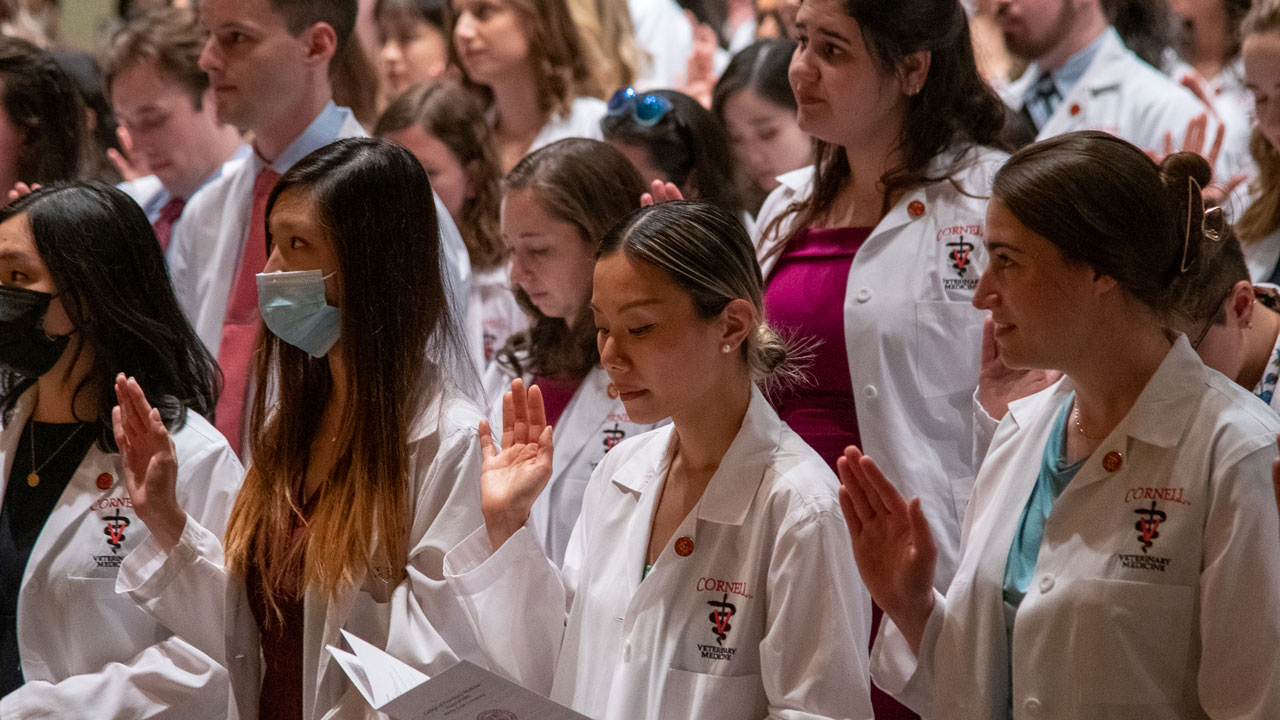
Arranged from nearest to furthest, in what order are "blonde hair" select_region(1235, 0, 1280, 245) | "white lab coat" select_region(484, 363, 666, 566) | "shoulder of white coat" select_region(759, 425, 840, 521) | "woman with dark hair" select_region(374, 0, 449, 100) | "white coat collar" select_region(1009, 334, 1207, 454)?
"white coat collar" select_region(1009, 334, 1207, 454) < "shoulder of white coat" select_region(759, 425, 840, 521) < "white lab coat" select_region(484, 363, 666, 566) < "blonde hair" select_region(1235, 0, 1280, 245) < "woman with dark hair" select_region(374, 0, 449, 100)

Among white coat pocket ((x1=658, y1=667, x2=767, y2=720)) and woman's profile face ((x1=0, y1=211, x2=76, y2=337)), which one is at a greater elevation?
woman's profile face ((x1=0, y1=211, x2=76, y2=337))

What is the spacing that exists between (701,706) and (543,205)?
1662 mm

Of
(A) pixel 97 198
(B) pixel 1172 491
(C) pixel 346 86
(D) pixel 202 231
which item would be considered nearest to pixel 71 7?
(C) pixel 346 86

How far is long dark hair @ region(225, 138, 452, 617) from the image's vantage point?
2791mm

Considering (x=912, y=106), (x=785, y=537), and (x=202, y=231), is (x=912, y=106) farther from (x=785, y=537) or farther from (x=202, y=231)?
(x=202, y=231)

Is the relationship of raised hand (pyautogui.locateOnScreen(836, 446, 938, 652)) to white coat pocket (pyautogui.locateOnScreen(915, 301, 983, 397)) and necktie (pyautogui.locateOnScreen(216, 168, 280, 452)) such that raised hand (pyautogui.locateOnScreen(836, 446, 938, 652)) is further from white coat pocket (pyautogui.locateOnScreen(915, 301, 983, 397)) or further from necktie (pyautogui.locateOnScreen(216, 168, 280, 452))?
necktie (pyautogui.locateOnScreen(216, 168, 280, 452))

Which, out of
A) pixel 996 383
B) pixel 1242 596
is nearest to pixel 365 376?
pixel 996 383

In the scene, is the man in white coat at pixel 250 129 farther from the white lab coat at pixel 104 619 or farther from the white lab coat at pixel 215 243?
the white lab coat at pixel 104 619

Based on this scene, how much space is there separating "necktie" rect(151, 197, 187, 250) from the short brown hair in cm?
37

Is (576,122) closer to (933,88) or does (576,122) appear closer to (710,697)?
(933,88)

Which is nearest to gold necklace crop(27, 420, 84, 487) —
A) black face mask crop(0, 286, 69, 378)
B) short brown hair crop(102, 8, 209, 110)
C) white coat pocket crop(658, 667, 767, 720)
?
→ black face mask crop(0, 286, 69, 378)

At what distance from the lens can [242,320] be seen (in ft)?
14.0

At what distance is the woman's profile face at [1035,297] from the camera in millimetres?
2379

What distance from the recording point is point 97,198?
131 inches
